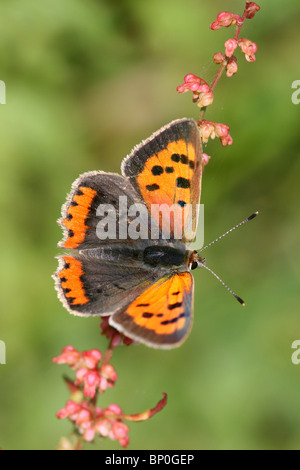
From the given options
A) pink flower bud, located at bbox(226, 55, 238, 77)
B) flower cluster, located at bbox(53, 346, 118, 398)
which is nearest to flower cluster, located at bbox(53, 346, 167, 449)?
flower cluster, located at bbox(53, 346, 118, 398)

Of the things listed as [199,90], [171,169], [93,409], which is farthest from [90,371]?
[199,90]

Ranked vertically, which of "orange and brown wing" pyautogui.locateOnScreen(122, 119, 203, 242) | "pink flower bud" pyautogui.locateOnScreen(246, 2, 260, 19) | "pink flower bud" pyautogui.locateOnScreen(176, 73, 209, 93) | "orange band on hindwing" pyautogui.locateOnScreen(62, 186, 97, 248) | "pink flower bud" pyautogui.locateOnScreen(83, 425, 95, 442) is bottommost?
"pink flower bud" pyautogui.locateOnScreen(83, 425, 95, 442)

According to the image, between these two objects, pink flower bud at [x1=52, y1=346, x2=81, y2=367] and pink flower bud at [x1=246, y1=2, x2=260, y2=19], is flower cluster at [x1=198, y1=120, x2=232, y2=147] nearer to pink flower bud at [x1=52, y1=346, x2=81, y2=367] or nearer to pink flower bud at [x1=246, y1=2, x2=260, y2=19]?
pink flower bud at [x1=246, y1=2, x2=260, y2=19]

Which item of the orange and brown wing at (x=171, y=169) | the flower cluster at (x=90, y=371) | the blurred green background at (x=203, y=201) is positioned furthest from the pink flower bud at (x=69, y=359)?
the blurred green background at (x=203, y=201)

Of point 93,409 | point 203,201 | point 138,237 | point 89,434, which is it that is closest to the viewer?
point 89,434

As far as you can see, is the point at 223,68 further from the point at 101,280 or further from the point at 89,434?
the point at 89,434
